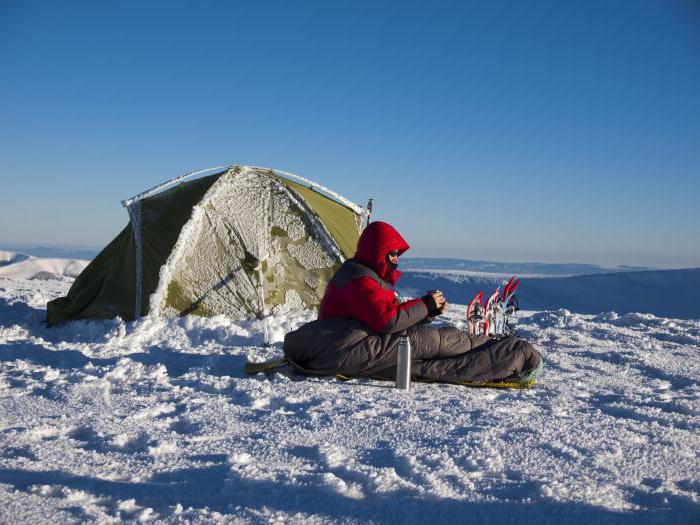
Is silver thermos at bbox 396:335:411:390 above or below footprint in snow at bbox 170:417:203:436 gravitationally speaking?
above

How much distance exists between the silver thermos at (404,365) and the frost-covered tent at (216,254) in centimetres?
359

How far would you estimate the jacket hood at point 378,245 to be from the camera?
498 cm

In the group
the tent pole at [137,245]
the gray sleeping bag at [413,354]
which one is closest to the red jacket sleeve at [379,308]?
the gray sleeping bag at [413,354]

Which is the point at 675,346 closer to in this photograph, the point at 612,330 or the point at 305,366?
the point at 612,330

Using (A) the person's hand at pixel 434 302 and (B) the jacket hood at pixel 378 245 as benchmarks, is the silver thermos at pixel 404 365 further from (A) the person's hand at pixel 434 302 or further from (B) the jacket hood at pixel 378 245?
(B) the jacket hood at pixel 378 245

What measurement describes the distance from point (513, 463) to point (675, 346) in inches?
238

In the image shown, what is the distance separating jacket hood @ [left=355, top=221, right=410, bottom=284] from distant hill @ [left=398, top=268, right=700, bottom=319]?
53.5 feet

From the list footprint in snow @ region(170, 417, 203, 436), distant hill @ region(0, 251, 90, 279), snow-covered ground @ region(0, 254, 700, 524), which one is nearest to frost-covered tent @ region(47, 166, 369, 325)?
snow-covered ground @ region(0, 254, 700, 524)

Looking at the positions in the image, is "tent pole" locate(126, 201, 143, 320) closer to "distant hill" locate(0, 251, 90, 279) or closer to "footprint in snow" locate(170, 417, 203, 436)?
"footprint in snow" locate(170, 417, 203, 436)

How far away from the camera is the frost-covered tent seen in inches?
302

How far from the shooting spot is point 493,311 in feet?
20.5

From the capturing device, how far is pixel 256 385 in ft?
15.3

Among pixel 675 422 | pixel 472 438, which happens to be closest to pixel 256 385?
pixel 472 438

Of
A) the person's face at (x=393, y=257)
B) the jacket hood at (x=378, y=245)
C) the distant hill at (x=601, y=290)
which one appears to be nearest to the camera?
the jacket hood at (x=378, y=245)
